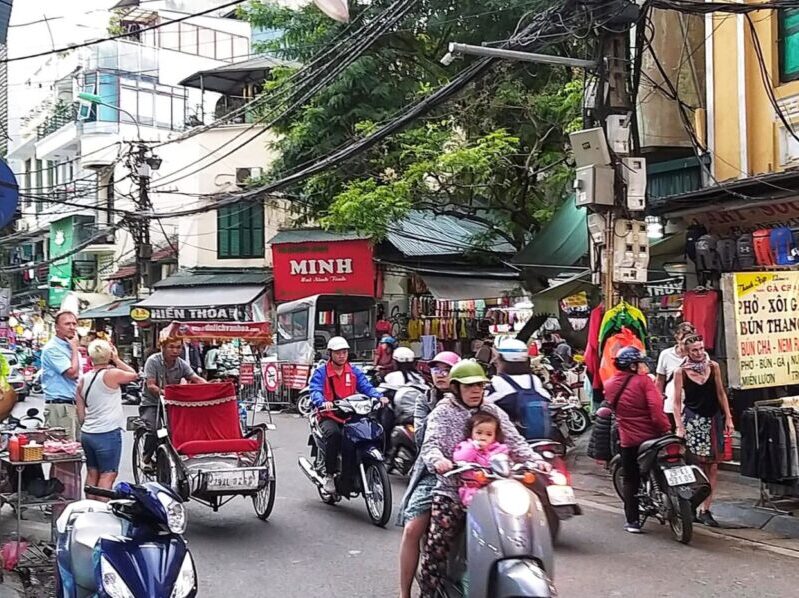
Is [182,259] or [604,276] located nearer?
[604,276]

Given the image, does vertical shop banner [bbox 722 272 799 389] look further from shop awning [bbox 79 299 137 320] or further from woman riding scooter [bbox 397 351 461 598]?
shop awning [bbox 79 299 137 320]

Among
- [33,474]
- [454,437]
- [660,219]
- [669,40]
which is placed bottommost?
[33,474]

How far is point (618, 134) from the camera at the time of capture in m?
10.4

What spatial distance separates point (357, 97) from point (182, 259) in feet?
38.6

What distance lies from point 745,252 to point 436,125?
28.4 feet

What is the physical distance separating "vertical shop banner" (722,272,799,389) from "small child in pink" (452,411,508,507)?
4167 mm

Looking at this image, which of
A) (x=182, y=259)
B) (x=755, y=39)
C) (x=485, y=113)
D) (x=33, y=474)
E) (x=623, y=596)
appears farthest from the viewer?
(x=182, y=259)

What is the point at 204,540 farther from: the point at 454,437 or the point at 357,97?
the point at 357,97

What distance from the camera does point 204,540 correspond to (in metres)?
8.21

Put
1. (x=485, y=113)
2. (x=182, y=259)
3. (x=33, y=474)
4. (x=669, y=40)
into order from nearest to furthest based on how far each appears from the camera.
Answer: (x=33, y=474), (x=669, y=40), (x=485, y=113), (x=182, y=259)

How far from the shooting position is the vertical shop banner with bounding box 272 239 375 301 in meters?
25.4

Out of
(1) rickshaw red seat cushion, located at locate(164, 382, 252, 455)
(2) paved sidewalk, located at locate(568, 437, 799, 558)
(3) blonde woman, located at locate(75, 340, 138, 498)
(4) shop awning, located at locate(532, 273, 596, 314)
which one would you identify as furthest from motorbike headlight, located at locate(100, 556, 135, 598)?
(4) shop awning, located at locate(532, 273, 596, 314)

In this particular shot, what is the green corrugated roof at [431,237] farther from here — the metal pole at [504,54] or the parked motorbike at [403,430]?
the metal pole at [504,54]

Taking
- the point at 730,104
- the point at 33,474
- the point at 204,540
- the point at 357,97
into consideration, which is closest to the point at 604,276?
the point at 730,104
